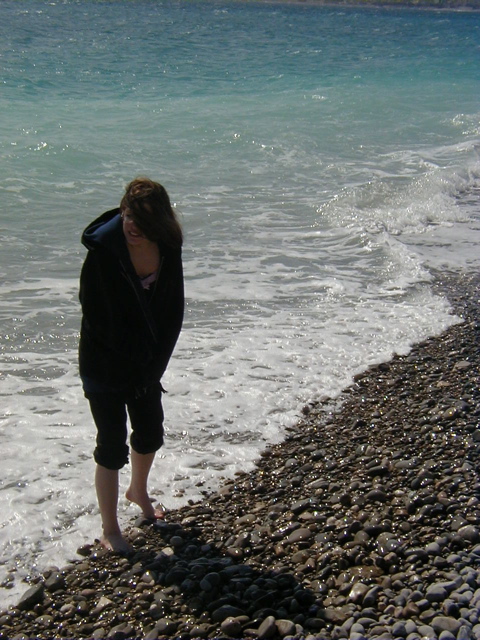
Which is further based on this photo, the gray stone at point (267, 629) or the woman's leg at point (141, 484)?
the woman's leg at point (141, 484)

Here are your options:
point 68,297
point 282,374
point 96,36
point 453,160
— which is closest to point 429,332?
point 282,374

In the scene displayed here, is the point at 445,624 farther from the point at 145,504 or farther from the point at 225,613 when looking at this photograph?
the point at 145,504

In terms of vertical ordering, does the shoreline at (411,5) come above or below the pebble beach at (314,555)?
above

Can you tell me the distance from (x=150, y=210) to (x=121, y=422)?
3.57ft

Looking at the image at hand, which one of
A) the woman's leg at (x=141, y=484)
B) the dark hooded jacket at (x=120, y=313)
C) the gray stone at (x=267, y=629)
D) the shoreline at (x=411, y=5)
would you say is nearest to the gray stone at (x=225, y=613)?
the gray stone at (x=267, y=629)

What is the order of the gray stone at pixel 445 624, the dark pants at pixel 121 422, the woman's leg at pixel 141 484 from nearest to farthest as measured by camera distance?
the gray stone at pixel 445 624 → the dark pants at pixel 121 422 → the woman's leg at pixel 141 484

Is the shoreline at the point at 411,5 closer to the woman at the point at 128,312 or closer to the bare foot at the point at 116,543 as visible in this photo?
the woman at the point at 128,312

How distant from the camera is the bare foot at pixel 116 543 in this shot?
4.00 metres

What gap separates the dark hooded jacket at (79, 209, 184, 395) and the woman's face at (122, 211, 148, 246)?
25 mm

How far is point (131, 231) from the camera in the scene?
359cm

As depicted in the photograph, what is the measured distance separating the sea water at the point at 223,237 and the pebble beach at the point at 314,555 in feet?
0.87

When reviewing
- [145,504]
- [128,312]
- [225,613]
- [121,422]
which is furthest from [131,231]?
[225,613]

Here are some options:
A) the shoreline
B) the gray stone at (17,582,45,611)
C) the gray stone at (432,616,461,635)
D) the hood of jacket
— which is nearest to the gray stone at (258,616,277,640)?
the gray stone at (432,616,461,635)

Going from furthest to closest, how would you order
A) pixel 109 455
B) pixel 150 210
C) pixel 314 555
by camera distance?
pixel 109 455 < pixel 314 555 < pixel 150 210
